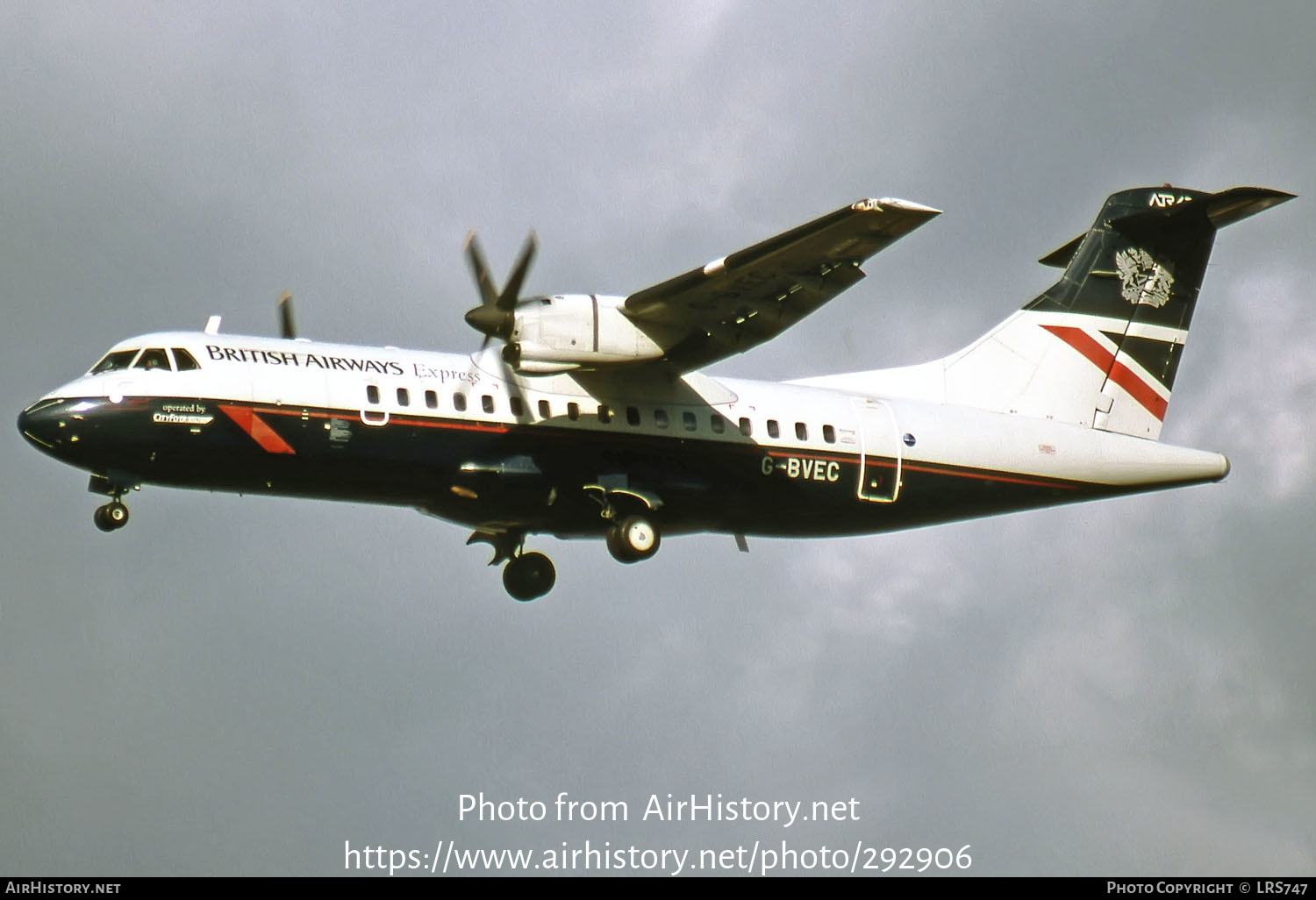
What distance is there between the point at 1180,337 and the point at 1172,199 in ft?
6.89

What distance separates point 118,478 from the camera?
19.9 m

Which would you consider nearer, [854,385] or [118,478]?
[118,478]

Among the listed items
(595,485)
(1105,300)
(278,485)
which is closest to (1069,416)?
(1105,300)

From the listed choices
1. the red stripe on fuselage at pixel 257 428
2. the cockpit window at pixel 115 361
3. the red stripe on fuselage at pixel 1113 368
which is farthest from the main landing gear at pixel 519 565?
the red stripe on fuselage at pixel 1113 368

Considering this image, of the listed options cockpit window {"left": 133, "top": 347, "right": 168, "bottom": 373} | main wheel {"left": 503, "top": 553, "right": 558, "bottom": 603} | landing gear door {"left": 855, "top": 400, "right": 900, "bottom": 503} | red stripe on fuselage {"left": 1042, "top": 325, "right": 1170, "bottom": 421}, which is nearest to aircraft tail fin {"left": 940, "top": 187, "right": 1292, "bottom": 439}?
red stripe on fuselage {"left": 1042, "top": 325, "right": 1170, "bottom": 421}

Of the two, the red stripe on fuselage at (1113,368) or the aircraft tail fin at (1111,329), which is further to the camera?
the red stripe on fuselage at (1113,368)

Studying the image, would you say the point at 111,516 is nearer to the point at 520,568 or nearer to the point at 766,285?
the point at 520,568

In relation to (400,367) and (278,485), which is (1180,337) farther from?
(278,485)

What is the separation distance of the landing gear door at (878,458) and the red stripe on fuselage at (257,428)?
777cm

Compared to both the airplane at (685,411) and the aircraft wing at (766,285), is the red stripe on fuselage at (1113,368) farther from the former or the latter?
the aircraft wing at (766,285)

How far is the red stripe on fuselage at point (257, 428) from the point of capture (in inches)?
789

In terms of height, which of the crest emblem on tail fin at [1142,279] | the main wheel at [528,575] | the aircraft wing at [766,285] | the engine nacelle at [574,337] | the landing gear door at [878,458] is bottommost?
the main wheel at [528,575]

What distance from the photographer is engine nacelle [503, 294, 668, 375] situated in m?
20.8

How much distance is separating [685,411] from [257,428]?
18.4ft
